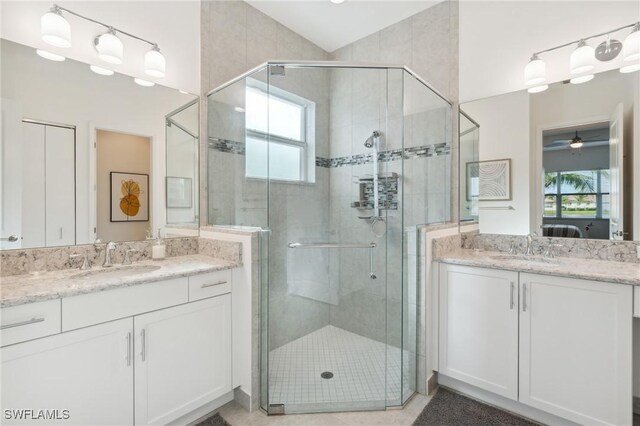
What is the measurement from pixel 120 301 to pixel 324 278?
4.68ft

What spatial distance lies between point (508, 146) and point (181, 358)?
2618 mm

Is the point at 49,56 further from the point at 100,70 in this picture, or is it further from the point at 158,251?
the point at 158,251

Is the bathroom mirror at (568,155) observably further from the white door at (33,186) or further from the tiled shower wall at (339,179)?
the white door at (33,186)

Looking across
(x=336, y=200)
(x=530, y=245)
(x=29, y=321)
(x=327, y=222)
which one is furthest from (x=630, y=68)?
(x=29, y=321)

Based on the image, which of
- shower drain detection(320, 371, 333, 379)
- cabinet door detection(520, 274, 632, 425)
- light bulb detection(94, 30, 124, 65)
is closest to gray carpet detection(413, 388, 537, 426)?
cabinet door detection(520, 274, 632, 425)

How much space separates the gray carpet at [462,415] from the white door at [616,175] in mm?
1311

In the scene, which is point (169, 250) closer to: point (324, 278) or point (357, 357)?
point (324, 278)

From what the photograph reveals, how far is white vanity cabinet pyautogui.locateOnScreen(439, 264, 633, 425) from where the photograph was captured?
1472 mm

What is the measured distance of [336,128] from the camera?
7.82ft

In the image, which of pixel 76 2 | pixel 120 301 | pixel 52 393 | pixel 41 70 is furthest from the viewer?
pixel 76 2

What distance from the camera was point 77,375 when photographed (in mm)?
1274

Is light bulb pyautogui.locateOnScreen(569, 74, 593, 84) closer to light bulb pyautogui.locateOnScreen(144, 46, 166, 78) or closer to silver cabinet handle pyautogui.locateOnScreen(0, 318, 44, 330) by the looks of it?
light bulb pyautogui.locateOnScreen(144, 46, 166, 78)

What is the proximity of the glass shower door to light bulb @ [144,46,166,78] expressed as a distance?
2.06 feet

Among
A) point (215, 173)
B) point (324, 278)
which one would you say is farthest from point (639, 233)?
point (215, 173)
